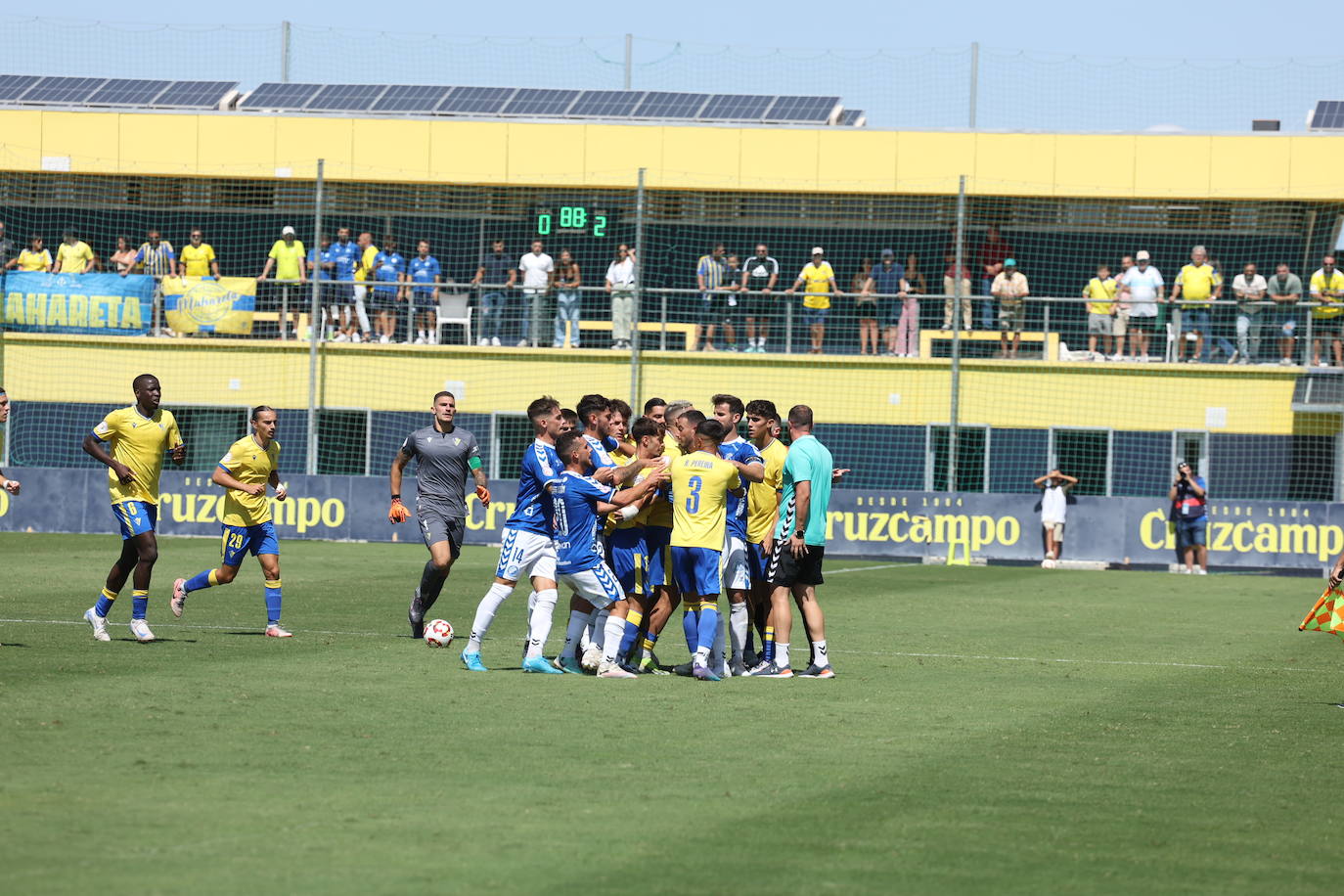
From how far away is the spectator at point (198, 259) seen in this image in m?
33.9

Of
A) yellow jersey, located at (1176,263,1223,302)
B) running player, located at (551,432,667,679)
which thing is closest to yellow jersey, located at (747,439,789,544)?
running player, located at (551,432,667,679)

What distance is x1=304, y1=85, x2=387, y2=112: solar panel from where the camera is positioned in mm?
36787

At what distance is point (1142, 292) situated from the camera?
3209 centimetres

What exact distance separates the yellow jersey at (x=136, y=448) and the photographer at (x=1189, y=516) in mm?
18936

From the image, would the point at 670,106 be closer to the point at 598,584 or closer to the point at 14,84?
the point at 14,84

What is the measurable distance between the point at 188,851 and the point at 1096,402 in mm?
27219

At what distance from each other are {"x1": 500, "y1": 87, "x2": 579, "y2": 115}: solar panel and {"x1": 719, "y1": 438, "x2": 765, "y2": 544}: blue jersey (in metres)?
23.9

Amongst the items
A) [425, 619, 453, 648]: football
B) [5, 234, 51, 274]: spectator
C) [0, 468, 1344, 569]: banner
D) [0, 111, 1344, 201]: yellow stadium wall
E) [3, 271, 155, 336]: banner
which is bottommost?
[0, 468, 1344, 569]: banner

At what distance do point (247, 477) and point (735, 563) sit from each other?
178 inches

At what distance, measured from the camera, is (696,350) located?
33.3 meters

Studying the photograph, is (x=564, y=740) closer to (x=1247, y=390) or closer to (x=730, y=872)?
(x=730, y=872)

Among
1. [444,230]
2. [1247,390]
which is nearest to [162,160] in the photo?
[444,230]

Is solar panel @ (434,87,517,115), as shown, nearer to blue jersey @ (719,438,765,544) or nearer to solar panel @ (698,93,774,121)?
solar panel @ (698,93,774,121)

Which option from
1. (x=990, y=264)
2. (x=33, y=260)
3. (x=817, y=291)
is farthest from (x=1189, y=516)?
(x=33, y=260)
